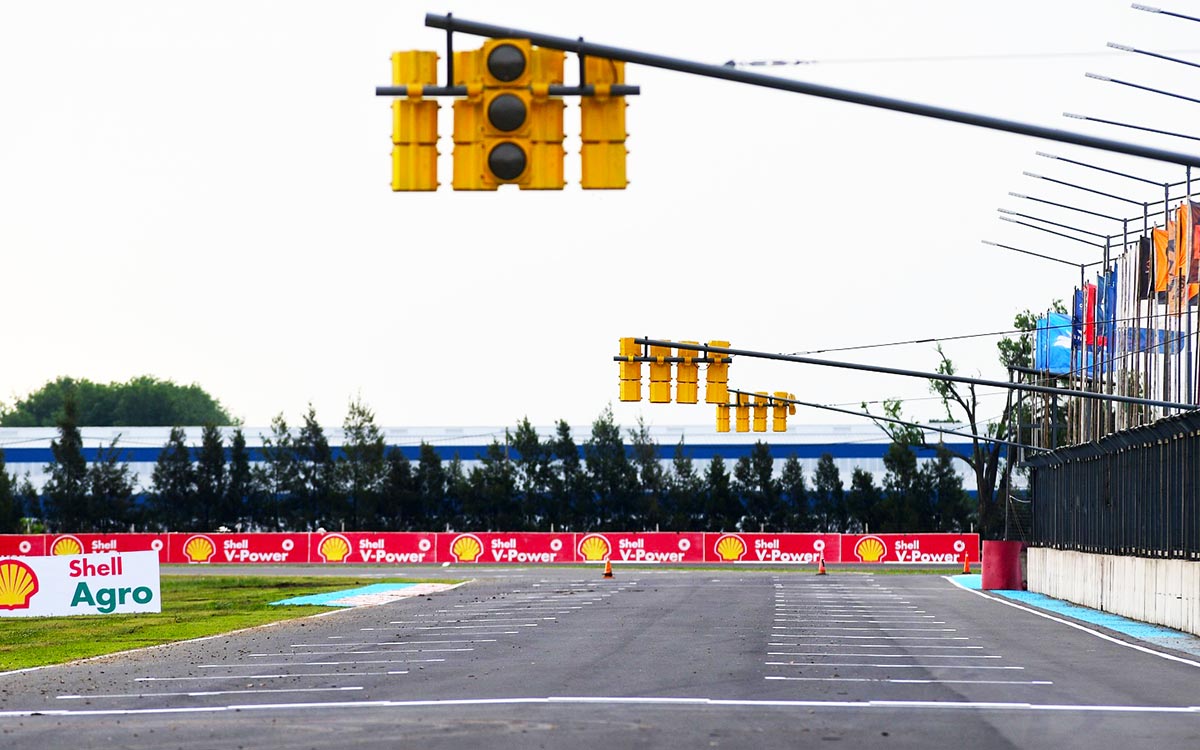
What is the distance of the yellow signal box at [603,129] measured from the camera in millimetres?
11742

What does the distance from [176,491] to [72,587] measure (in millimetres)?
53214

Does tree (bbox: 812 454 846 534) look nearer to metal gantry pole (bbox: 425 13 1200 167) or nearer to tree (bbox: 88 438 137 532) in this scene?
tree (bbox: 88 438 137 532)

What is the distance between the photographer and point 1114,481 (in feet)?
129

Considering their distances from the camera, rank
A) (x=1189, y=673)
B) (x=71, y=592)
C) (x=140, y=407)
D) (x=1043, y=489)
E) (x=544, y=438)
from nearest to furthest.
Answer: (x=1189, y=673) → (x=71, y=592) → (x=1043, y=489) → (x=544, y=438) → (x=140, y=407)

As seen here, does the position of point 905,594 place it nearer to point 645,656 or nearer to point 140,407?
point 645,656

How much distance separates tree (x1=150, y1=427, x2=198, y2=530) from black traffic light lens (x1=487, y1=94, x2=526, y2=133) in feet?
263

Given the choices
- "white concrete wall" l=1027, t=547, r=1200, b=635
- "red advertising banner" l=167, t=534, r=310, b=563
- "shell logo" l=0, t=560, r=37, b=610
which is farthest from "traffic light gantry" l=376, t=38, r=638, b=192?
"red advertising banner" l=167, t=534, r=310, b=563

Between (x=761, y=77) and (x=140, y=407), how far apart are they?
157 m

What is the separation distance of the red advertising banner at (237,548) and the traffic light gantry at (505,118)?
201 feet

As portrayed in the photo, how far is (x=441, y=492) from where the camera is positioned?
88.4 m

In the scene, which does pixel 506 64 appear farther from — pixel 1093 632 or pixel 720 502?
pixel 720 502

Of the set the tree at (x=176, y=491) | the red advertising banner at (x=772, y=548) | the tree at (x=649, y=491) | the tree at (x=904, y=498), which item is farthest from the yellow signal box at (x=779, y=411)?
the tree at (x=176, y=491)

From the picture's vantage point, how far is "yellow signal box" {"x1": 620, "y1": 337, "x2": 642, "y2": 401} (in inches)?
1430

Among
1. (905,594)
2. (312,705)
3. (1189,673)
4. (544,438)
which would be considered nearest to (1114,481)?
(905,594)
